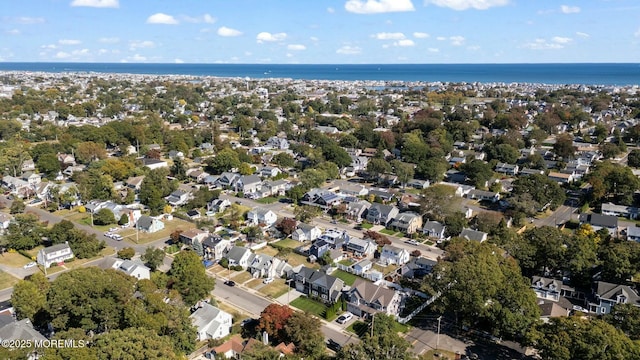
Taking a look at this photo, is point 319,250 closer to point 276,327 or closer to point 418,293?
point 418,293

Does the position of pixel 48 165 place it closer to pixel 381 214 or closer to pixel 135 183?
pixel 135 183

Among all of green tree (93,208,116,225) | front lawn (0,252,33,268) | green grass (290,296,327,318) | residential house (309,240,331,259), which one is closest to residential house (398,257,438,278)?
residential house (309,240,331,259)

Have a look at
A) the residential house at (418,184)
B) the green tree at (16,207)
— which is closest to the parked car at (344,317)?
the residential house at (418,184)

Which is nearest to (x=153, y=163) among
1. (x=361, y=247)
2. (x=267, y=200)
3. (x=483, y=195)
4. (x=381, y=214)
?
(x=267, y=200)

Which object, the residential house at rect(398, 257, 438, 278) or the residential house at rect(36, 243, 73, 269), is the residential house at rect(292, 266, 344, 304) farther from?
the residential house at rect(36, 243, 73, 269)

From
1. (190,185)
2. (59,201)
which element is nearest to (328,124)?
(190,185)
